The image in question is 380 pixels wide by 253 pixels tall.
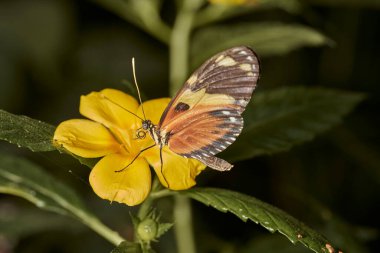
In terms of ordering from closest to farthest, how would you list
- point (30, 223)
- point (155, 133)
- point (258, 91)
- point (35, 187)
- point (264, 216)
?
point (264, 216) < point (155, 133) < point (35, 187) < point (30, 223) < point (258, 91)

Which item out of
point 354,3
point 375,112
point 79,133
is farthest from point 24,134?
point 375,112

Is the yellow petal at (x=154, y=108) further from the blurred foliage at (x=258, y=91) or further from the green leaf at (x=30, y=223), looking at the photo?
the green leaf at (x=30, y=223)

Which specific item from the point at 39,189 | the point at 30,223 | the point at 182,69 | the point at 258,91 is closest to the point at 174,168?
the point at 39,189

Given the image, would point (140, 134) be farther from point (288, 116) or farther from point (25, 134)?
point (288, 116)

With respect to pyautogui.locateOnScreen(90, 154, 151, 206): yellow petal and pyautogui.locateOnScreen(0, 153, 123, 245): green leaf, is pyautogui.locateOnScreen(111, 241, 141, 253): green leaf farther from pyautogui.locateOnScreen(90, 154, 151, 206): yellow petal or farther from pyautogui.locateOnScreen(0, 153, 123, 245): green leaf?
pyautogui.locateOnScreen(0, 153, 123, 245): green leaf

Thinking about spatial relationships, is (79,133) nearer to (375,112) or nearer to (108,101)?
(108,101)
